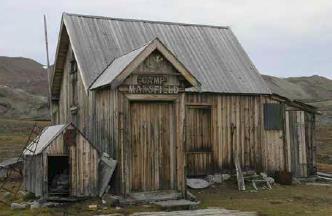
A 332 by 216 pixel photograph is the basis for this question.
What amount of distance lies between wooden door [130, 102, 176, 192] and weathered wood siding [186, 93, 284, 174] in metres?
4.04

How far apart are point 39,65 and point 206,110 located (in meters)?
119

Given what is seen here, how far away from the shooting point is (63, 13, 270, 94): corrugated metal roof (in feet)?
67.8

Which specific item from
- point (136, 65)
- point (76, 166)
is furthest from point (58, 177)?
point (136, 65)

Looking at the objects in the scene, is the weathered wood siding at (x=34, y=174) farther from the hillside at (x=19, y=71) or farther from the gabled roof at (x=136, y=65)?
the hillside at (x=19, y=71)

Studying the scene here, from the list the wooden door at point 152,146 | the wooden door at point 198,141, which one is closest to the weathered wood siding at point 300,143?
the wooden door at point 198,141

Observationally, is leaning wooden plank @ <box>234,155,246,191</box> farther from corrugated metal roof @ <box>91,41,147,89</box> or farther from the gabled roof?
corrugated metal roof @ <box>91,41,147,89</box>

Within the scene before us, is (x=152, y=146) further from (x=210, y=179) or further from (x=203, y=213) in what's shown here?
(x=210, y=179)

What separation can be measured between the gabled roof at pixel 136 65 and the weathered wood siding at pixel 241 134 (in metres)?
4.23

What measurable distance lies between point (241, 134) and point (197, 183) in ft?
9.93

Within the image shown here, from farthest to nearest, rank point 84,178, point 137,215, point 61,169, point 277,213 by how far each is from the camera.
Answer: point 61,169 → point 84,178 → point 277,213 → point 137,215

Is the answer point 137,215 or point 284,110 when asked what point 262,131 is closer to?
point 284,110

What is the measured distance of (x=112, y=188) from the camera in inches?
663

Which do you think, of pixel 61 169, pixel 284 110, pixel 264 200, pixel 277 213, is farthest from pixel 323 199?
pixel 61 169

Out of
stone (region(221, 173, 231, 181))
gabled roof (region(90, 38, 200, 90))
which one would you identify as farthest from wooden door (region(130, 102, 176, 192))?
stone (region(221, 173, 231, 181))
